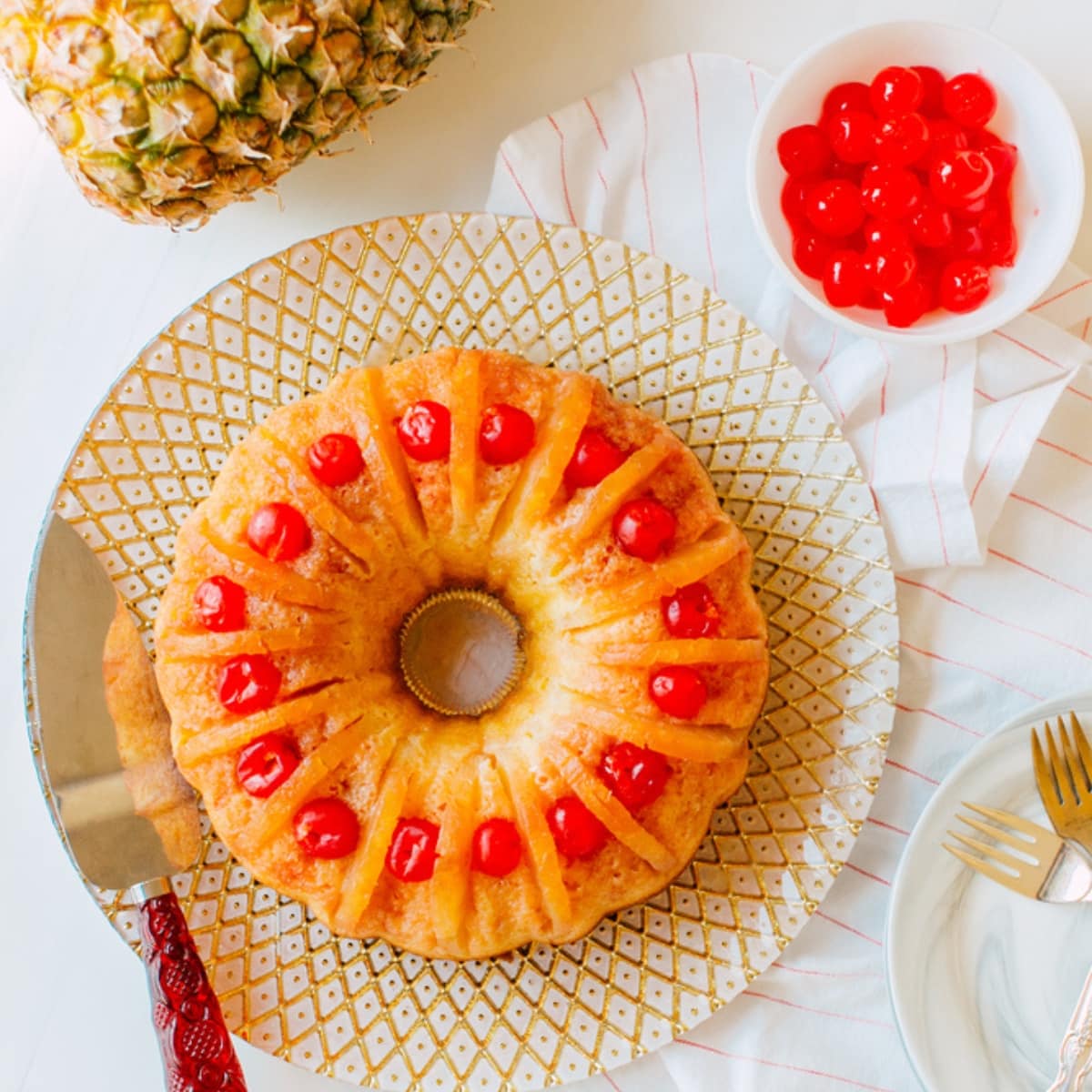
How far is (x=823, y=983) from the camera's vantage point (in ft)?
8.19

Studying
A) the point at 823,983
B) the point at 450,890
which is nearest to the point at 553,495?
the point at 450,890

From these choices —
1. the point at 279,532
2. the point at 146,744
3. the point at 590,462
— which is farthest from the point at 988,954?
the point at 146,744

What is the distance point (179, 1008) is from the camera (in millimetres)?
2260

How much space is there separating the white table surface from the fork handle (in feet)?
5.69

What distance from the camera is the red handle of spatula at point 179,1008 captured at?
88.9 inches

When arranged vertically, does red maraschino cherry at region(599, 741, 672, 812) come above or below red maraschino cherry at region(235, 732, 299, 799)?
above

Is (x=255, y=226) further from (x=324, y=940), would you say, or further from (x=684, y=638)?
(x=324, y=940)

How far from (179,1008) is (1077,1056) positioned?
1856 millimetres

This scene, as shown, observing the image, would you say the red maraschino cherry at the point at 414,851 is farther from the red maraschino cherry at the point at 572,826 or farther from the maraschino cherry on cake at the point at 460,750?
the red maraschino cherry at the point at 572,826

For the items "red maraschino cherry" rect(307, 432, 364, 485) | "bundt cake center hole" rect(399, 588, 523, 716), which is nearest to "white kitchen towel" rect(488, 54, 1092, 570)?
"red maraschino cherry" rect(307, 432, 364, 485)

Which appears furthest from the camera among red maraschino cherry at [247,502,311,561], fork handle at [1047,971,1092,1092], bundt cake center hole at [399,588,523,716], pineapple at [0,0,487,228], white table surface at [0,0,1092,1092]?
white table surface at [0,0,1092,1092]

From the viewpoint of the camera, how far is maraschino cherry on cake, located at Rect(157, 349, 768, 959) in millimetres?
2145

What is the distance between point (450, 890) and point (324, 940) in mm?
459

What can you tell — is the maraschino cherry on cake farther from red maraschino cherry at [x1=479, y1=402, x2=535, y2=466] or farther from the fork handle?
the fork handle
